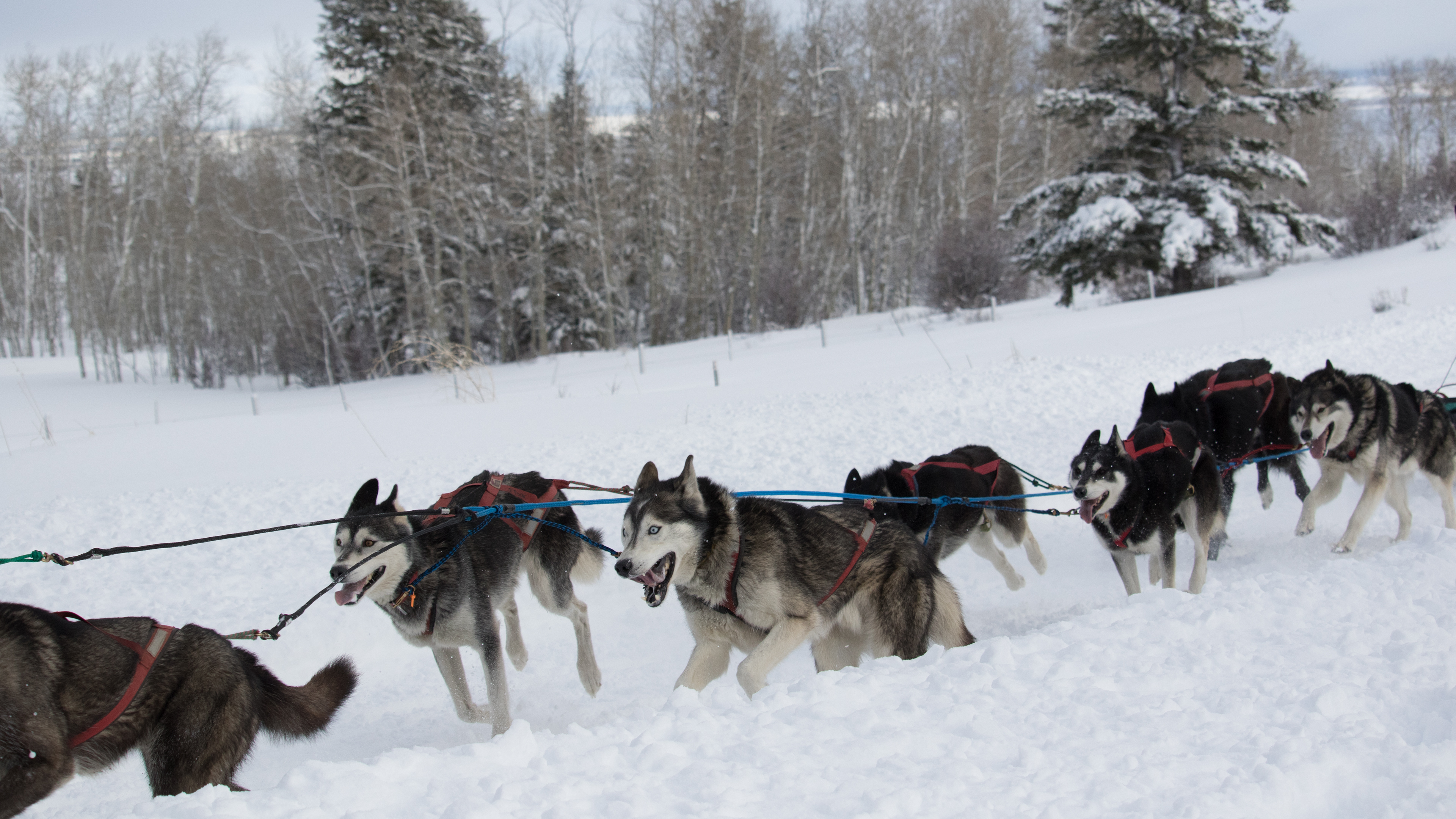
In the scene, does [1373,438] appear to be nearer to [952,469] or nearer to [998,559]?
[998,559]

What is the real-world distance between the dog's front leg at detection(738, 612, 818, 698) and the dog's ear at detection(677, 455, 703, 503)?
0.65 meters

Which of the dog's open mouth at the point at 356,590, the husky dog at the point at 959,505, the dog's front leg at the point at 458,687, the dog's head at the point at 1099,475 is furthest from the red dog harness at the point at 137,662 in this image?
the dog's head at the point at 1099,475

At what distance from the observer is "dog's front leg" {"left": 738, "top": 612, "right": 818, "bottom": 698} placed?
3520 mm

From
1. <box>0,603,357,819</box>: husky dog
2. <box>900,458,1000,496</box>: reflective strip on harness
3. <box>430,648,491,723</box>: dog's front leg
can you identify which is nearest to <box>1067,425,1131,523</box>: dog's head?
<box>900,458,1000,496</box>: reflective strip on harness

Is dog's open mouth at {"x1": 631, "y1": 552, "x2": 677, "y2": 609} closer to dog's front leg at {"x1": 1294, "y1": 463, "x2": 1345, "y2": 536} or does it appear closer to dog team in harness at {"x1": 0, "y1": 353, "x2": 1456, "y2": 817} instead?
dog team in harness at {"x1": 0, "y1": 353, "x2": 1456, "y2": 817}

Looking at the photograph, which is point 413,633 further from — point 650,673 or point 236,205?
point 236,205

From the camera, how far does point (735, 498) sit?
3.98 metres

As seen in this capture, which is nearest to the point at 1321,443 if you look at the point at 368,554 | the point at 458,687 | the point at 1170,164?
the point at 458,687

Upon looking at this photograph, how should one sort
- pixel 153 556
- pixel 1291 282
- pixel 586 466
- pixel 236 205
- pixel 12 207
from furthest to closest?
1. pixel 12 207
2. pixel 236 205
3. pixel 1291 282
4. pixel 586 466
5. pixel 153 556

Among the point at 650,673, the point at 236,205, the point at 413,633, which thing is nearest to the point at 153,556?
the point at 413,633

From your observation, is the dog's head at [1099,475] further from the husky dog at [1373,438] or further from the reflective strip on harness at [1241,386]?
the husky dog at [1373,438]

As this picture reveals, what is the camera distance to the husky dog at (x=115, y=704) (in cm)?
270

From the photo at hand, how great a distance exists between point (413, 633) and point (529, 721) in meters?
0.91

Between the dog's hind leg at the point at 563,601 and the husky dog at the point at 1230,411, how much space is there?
14.2 feet
